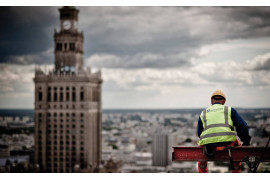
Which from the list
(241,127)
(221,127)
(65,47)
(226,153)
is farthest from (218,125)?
(65,47)

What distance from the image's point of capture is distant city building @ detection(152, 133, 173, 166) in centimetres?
1561

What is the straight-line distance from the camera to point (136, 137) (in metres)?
17.9

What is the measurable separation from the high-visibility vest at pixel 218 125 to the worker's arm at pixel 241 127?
1.6 inches

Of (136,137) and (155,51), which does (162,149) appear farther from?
(155,51)

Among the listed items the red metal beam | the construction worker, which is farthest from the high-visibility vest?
the red metal beam

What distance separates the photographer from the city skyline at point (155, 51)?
13.3 meters

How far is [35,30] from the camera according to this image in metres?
14.3

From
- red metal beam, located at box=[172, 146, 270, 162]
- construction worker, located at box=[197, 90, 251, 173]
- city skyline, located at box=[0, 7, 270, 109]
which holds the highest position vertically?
city skyline, located at box=[0, 7, 270, 109]

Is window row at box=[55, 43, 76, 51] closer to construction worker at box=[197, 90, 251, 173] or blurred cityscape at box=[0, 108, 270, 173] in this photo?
blurred cityscape at box=[0, 108, 270, 173]

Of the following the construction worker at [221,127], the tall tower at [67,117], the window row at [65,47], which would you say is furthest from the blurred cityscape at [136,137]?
the construction worker at [221,127]

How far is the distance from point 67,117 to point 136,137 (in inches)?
119

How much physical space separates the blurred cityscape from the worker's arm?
970 cm

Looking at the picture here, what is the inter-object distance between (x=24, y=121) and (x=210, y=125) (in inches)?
486

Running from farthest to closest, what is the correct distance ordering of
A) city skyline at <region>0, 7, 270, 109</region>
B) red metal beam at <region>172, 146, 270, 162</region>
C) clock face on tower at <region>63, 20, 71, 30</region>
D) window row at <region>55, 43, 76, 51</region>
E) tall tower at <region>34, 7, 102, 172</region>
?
tall tower at <region>34, 7, 102, 172</region>
window row at <region>55, 43, 76, 51</region>
clock face on tower at <region>63, 20, 71, 30</region>
city skyline at <region>0, 7, 270, 109</region>
red metal beam at <region>172, 146, 270, 162</region>
